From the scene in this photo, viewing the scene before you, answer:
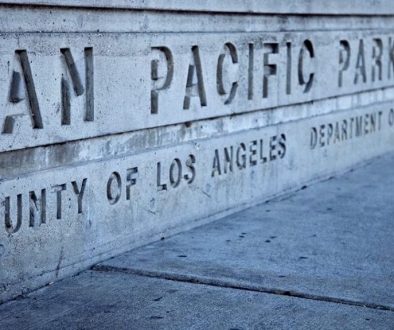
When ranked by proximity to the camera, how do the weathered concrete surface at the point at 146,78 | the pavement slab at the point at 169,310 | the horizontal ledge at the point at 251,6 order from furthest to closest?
the horizontal ledge at the point at 251,6
the weathered concrete surface at the point at 146,78
the pavement slab at the point at 169,310

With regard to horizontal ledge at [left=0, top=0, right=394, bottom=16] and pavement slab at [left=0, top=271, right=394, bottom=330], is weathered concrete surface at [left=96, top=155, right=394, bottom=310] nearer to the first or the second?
pavement slab at [left=0, top=271, right=394, bottom=330]

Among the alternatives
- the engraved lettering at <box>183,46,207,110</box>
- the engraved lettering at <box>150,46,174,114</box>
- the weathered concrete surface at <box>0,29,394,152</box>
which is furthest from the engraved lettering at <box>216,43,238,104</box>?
the engraved lettering at <box>150,46,174,114</box>

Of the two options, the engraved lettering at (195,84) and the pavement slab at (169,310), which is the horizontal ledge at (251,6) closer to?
the engraved lettering at (195,84)

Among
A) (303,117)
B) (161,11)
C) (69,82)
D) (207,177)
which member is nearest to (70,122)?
(69,82)

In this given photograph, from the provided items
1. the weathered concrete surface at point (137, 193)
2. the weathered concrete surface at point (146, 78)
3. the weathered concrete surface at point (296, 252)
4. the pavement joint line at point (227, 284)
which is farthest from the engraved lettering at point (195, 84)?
the pavement joint line at point (227, 284)

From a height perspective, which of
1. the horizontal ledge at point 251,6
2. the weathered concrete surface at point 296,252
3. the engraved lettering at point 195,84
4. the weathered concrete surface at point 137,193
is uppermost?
the horizontal ledge at point 251,6

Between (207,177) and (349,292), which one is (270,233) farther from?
(349,292)

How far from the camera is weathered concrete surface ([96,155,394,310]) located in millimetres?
5125

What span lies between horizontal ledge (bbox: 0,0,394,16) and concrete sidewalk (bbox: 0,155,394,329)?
1.42 metres

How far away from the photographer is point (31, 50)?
16.2ft

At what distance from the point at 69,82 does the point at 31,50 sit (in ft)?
1.27

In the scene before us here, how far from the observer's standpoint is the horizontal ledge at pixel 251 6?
5332 millimetres

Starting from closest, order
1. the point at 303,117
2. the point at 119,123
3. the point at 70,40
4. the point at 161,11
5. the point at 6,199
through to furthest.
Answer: the point at 6,199, the point at 70,40, the point at 119,123, the point at 161,11, the point at 303,117

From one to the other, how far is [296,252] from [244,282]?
80 cm
